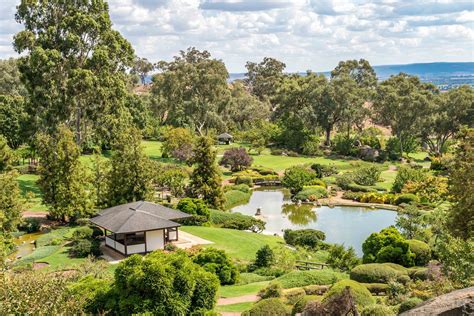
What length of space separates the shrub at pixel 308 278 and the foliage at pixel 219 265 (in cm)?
240

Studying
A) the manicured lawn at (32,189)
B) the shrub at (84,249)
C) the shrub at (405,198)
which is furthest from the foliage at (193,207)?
the shrub at (405,198)

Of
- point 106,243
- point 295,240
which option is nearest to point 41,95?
point 106,243

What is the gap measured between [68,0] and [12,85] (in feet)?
148

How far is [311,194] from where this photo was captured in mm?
43344

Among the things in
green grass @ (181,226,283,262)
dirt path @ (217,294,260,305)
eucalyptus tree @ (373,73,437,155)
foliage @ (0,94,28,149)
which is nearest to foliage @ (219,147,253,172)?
eucalyptus tree @ (373,73,437,155)

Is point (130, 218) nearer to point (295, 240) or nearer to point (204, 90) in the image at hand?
point (295, 240)

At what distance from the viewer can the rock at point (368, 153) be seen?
6169 centimetres

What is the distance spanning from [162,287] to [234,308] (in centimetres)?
407

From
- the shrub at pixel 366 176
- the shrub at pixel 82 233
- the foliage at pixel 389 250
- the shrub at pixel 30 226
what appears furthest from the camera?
the shrub at pixel 366 176

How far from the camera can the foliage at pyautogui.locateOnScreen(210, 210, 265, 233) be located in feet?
108

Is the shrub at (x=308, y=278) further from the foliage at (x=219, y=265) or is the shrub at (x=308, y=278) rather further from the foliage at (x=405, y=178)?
the foliage at (x=405, y=178)

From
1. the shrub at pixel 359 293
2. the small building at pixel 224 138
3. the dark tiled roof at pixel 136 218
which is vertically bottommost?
the shrub at pixel 359 293

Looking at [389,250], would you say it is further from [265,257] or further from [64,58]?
[64,58]

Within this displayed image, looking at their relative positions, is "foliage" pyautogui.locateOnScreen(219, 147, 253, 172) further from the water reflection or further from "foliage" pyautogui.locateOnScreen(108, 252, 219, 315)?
"foliage" pyautogui.locateOnScreen(108, 252, 219, 315)
